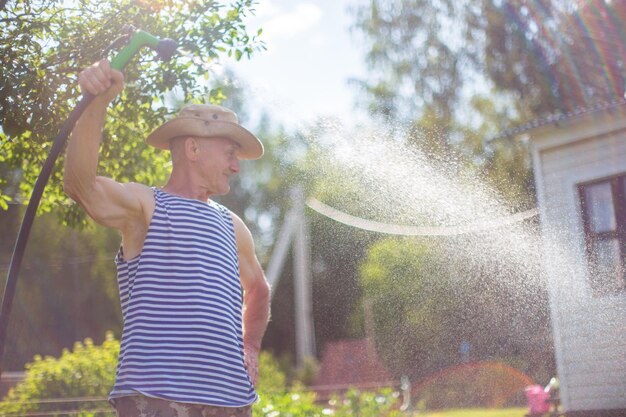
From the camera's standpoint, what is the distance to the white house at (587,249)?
8664mm

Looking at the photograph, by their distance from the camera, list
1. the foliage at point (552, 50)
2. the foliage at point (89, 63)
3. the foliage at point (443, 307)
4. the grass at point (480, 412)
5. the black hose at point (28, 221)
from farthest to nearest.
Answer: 1. the foliage at point (552, 50)
2. the grass at point (480, 412)
3. the foliage at point (443, 307)
4. the foliage at point (89, 63)
5. the black hose at point (28, 221)

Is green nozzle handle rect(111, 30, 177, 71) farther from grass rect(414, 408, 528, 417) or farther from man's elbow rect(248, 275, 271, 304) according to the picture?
grass rect(414, 408, 528, 417)

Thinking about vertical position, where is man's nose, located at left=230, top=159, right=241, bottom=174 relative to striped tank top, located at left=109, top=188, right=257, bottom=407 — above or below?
above

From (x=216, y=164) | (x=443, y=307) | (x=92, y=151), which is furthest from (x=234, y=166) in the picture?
(x=443, y=307)

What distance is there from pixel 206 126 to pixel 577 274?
22.3ft

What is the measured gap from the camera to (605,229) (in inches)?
358

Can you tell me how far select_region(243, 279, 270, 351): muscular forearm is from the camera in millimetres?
3197

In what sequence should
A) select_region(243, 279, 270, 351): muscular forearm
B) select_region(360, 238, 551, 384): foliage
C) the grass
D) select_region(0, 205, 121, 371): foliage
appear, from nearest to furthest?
select_region(243, 279, 270, 351): muscular forearm, select_region(360, 238, 551, 384): foliage, the grass, select_region(0, 205, 121, 371): foliage

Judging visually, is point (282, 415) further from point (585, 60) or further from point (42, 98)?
point (585, 60)

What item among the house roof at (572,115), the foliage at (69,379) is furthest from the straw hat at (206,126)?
the house roof at (572,115)

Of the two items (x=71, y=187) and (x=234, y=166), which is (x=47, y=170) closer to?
(x=71, y=187)

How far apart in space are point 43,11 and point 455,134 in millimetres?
15000

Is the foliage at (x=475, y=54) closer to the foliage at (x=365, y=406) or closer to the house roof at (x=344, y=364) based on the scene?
the house roof at (x=344, y=364)

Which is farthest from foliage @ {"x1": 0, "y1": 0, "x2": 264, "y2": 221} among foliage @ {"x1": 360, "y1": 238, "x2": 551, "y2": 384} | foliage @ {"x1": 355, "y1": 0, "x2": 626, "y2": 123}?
foliage @ {"x1": 355, "y1": 0, "x2": 626, "y2": 123}
